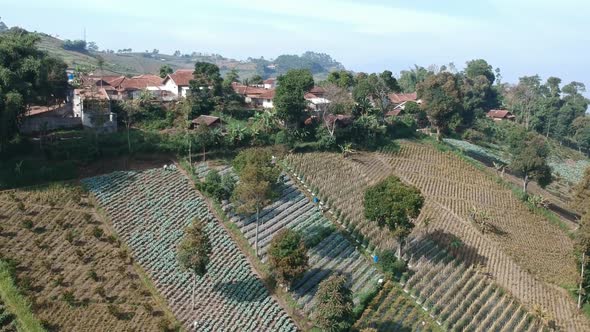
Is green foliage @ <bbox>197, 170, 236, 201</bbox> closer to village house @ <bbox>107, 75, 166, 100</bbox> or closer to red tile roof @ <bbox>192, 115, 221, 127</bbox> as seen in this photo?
red tile roof @ <bbox>192, 115, 221, 127</bbox>

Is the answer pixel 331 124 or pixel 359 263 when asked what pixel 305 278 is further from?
pixel 331 124

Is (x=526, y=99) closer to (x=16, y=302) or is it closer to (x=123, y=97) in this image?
(x=123, y=97)

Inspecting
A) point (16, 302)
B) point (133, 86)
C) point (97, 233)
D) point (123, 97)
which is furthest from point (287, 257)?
point (133, 86)

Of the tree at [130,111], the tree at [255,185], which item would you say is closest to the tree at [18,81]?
the tree at [130,111]

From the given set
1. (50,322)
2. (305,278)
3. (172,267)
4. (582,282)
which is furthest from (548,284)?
(50,322)

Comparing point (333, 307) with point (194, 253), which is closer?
point (333, 307)

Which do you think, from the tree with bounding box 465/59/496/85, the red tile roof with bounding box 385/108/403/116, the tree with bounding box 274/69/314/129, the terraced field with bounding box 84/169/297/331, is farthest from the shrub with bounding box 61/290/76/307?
the tree with bounding box 465/59/496/85
